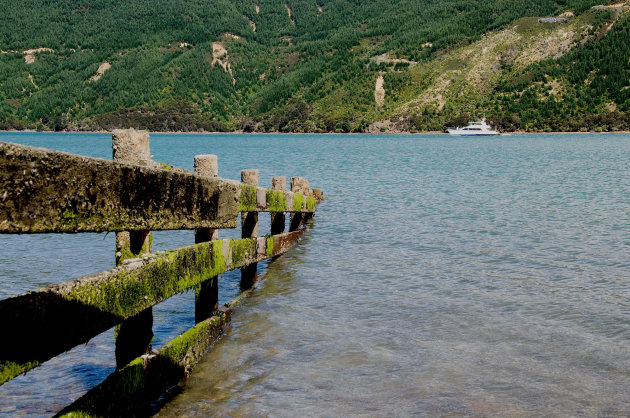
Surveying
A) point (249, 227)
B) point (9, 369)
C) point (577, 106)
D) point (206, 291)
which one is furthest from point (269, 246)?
point (577, 106)

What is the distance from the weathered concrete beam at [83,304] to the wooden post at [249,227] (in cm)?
436

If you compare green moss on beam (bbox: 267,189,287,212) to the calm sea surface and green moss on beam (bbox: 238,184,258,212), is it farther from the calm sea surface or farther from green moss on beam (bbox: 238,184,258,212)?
the calm sea surface

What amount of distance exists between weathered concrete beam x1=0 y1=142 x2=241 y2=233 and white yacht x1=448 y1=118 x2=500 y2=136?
189351 millimetres

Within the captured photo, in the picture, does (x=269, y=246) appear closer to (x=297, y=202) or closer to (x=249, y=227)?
(x=249, y=227)

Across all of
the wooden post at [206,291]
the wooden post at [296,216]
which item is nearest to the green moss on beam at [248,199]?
the wooden post at [206,291]

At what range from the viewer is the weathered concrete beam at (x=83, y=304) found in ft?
9.48

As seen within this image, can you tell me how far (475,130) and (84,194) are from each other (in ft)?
633

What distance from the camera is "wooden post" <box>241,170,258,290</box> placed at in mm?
10562

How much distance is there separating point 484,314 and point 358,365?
3.16 metres

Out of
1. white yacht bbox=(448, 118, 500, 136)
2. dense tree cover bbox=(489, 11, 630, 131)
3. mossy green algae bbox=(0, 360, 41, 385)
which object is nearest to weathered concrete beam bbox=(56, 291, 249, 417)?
mossy green algae bbox=(0, 360, 41, 385)

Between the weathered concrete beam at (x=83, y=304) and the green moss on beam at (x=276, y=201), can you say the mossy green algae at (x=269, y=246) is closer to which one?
the green moss on beam at (x=276, y=201)

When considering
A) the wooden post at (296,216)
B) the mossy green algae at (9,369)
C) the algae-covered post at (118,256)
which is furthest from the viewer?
the wooden post at (296,216)

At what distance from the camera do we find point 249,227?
10.6m

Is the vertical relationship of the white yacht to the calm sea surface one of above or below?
above
